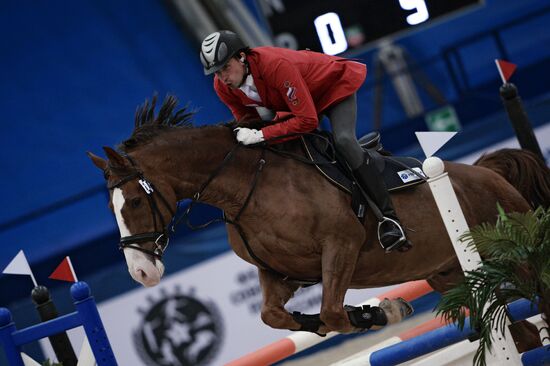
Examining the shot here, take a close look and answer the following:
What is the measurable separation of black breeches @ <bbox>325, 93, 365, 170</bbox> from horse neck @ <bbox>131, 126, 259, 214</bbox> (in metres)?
0.35

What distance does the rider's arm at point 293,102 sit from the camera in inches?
142

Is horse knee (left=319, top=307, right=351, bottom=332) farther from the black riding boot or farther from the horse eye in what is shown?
the horse eye

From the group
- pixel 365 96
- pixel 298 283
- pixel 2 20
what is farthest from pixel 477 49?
pixel 298 283

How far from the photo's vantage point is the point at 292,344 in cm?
451

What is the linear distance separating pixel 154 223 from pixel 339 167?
846 millimetres

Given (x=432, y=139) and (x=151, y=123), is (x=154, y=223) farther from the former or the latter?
(x=432, y=139)

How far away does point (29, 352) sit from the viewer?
5.70 metres

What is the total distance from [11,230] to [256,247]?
421 cm

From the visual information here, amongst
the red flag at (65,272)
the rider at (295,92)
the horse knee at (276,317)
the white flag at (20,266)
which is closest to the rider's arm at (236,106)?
the rider at (295,92)

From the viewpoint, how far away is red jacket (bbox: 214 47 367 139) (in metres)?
3.62

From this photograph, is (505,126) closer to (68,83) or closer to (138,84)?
(138,84)

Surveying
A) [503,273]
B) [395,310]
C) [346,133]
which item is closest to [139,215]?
[346,133]

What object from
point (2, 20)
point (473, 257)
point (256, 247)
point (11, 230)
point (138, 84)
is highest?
point (2, 20)

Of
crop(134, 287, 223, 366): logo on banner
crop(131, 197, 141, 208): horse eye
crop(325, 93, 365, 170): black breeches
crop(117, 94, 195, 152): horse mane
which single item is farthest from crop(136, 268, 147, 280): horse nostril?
crop(134, 287, 223, 366): logo on banner
